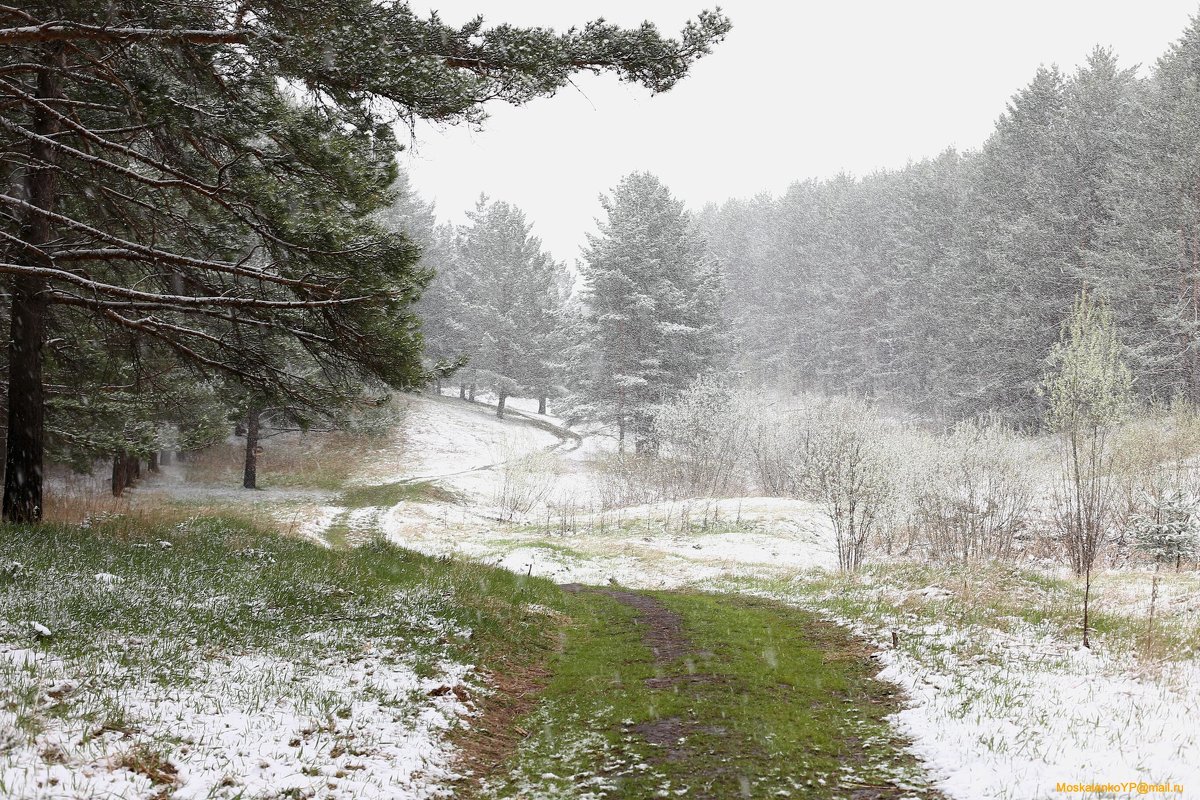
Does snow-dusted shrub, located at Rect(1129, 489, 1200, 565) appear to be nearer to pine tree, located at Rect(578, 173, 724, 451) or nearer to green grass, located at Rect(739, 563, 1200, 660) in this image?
green grass, located at Rect(739, 563, 1200, 660)

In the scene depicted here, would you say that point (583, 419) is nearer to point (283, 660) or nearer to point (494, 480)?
point (494, 480)

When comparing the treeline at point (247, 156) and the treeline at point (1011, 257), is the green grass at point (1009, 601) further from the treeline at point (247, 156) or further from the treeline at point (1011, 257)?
the treeline at point (1011, 257)

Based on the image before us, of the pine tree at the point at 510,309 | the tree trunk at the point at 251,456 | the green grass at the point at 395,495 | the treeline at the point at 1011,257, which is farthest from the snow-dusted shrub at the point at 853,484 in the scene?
the pine tree at the point at 510,309

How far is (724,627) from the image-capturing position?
10.3 meters

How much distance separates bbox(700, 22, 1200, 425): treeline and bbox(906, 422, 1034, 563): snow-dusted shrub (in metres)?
13.1

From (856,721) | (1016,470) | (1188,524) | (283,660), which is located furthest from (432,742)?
(1016,470)

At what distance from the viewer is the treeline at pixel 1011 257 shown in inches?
1282

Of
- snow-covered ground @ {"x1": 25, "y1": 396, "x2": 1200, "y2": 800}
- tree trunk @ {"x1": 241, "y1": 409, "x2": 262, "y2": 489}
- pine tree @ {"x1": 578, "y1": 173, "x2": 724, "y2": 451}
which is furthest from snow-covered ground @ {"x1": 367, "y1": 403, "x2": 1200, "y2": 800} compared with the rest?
pine tree @ {"x1": 578, "y1": 173, "x2": 724, "y2": 451}

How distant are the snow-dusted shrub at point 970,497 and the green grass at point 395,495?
2245 centimetres

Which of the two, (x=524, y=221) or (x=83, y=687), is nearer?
(x=83, y=687)

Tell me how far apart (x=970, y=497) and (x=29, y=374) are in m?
23.3

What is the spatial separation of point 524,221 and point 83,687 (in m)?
58.7

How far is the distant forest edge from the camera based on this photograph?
33156 mm

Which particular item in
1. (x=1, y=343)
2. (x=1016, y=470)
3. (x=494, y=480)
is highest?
(x=1, y=343)
